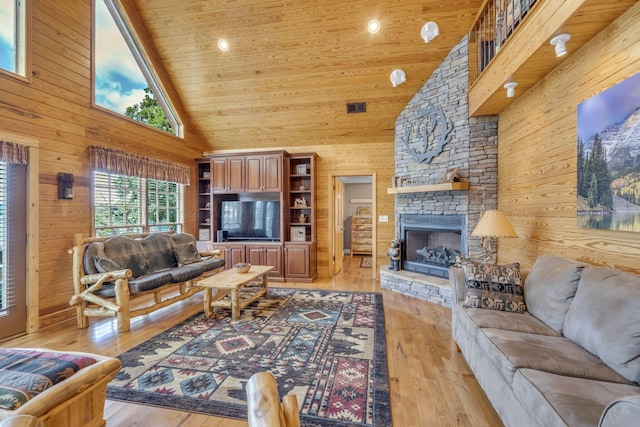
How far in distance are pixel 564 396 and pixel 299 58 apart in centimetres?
467

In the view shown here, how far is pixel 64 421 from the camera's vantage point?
55.6 inches

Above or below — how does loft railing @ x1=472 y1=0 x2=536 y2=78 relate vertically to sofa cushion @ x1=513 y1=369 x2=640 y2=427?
above

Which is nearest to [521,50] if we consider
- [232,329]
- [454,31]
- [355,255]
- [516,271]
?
[454,31]

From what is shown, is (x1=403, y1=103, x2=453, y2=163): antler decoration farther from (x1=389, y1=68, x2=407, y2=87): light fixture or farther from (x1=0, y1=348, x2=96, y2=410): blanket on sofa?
(x1=0, y1=348, x2=96, y2=410): blanket on sofa

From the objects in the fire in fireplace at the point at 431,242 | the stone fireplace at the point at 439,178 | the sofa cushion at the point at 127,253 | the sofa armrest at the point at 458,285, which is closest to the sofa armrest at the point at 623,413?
the sofa armrest at the point at 458,285

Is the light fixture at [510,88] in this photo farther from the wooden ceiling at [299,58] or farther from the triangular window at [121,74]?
the triangular window at [121,74]

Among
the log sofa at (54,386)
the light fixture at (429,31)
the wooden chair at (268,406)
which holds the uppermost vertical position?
the light fixture at (429,31)

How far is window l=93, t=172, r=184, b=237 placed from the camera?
12.6 ft

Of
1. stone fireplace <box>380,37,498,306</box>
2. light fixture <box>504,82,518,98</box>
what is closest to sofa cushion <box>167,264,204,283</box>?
stone fireplace <box>380,37,498,306</box>

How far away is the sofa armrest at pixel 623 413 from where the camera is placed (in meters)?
0.81

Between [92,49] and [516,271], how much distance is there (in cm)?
548

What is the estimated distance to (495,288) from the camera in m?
2.33

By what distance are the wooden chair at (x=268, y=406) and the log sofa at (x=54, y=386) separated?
1.28 m

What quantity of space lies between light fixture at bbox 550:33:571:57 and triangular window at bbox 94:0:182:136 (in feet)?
16.5
